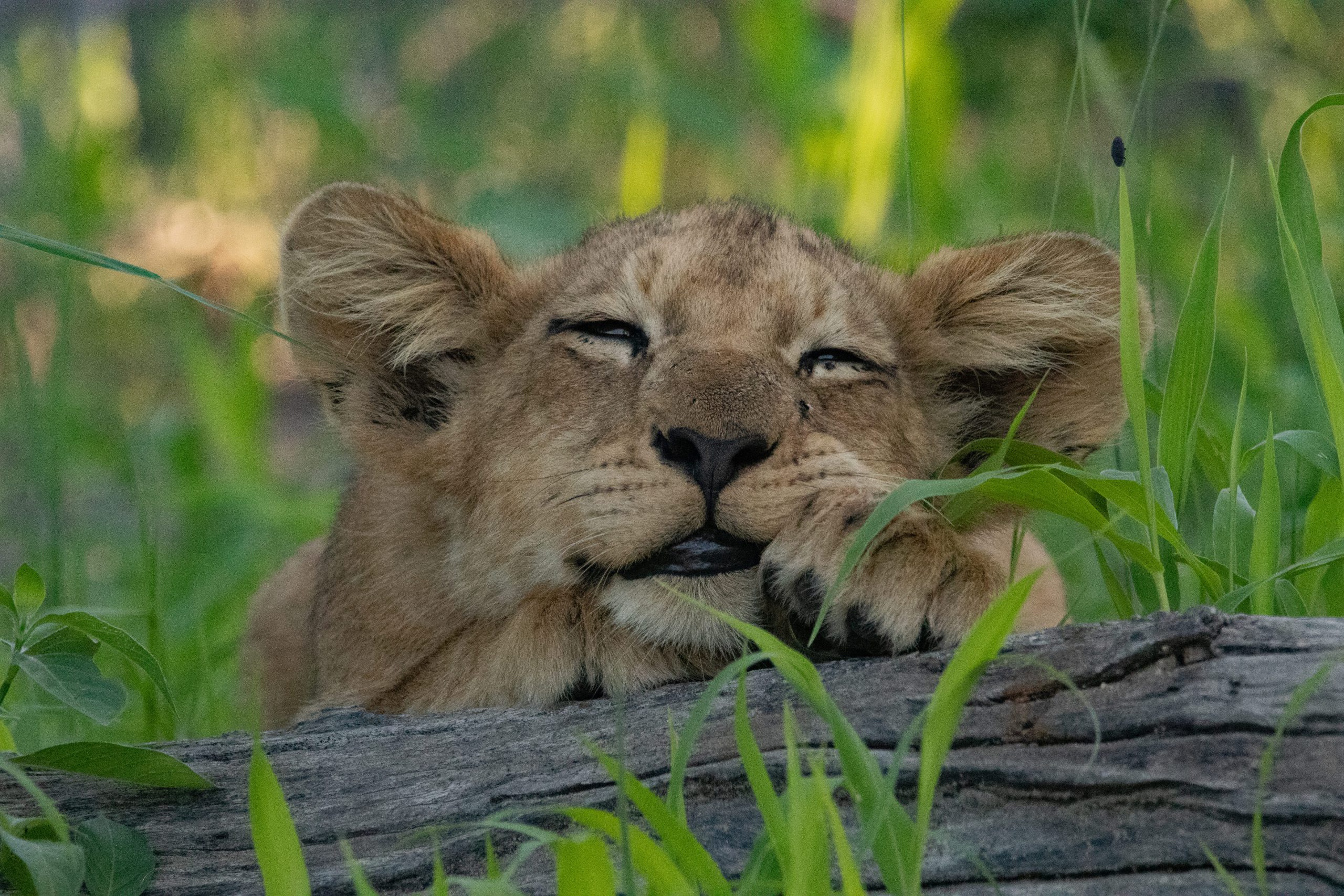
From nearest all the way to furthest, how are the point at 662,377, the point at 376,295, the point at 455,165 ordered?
the point at 662,377 < the point at 376,295 < the point at 455,165

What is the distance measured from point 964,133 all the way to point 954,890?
1098cm

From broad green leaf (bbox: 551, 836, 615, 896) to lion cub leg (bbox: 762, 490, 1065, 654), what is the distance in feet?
2.37

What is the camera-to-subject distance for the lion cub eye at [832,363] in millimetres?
3104

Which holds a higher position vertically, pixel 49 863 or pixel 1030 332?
pixel 1030 332

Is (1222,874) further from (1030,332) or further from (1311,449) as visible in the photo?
(1030,332)

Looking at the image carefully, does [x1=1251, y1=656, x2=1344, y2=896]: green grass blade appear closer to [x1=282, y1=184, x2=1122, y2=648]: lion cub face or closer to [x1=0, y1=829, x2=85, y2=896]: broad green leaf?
[x1=282, y1=184, x2=1122, y2=648]: lion cub face

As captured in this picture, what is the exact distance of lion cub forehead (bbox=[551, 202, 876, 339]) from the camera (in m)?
3.14

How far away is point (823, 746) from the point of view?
1.98 m

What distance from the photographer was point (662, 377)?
2.91 metres

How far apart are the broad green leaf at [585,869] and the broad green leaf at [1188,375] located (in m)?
1.39

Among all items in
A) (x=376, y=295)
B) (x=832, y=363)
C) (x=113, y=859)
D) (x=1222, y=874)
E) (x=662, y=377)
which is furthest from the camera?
(x=376, y=295)

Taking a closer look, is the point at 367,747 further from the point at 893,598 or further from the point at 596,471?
the point at 893,598

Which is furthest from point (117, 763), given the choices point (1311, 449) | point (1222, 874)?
point (1311, 449)

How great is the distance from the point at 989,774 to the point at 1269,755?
372 millimetres
